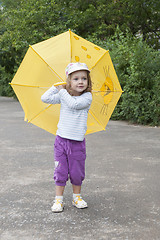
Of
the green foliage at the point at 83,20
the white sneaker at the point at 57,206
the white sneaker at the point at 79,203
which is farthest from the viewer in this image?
the green foliage at the point at 83,20

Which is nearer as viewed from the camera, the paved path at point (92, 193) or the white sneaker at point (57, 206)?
the paved path at point (92, 193)

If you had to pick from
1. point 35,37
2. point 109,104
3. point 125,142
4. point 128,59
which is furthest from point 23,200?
point 35,37

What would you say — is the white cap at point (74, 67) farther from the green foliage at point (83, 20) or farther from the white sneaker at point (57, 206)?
the green foliage at point (83, 20)

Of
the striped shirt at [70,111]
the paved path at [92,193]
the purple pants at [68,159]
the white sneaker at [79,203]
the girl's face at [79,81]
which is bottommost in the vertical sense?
the paved path at [92,193]

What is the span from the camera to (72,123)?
375 cm

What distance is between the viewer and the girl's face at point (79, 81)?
11.9 feet

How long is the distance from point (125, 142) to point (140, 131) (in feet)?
5.23

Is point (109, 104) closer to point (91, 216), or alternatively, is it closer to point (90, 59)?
point (90, 59)

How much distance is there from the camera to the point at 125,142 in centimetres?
769

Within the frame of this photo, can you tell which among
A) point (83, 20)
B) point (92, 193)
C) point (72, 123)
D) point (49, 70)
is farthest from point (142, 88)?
point (83, 20)

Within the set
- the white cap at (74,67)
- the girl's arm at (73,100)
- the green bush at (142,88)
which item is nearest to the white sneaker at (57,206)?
the girl's arm at (73,100)

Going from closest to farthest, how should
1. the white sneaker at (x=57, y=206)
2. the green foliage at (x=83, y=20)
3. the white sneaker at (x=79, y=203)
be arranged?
the white sneaker at (x=57, y=206), the white sneaker at (x=79, y=203), the green foliage at (x=83, y=20)

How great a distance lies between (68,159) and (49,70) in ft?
3.27

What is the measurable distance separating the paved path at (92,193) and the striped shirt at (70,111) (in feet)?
2.78
